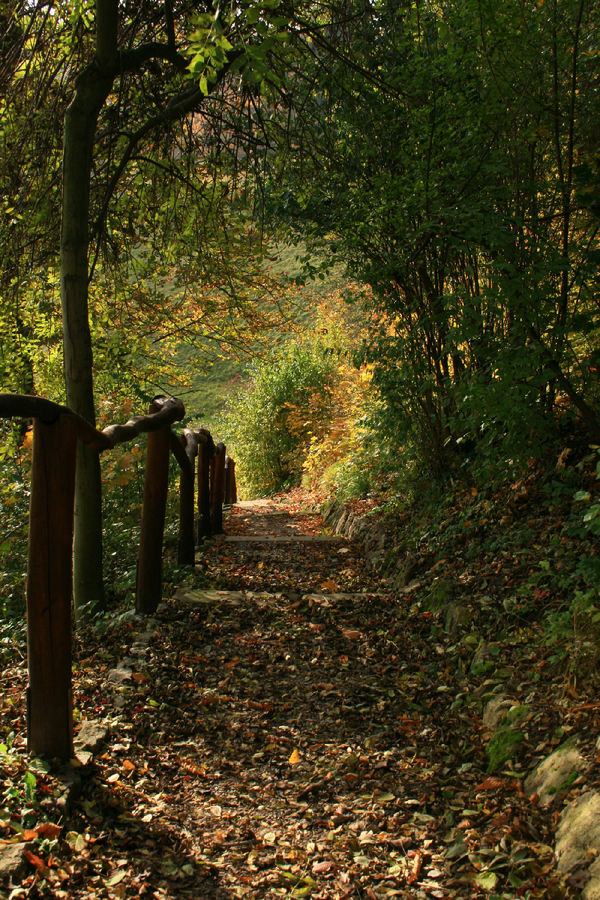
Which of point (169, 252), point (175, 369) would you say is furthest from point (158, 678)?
point (175, 369)

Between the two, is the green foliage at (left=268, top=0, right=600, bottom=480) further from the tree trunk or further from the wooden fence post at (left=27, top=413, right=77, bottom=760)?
the wooden fence post at (left=27, top=413, right=77, bottom=760)

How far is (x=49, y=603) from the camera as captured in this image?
8.45 ft

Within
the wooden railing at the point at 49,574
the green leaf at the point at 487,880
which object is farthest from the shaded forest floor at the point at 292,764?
the wooden railing at the point at 49,574

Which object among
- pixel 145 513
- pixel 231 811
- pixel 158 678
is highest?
pixel 145 513

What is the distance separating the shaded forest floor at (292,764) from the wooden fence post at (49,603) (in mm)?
157

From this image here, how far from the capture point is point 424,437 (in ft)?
20.7

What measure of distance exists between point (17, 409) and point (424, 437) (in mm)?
4415

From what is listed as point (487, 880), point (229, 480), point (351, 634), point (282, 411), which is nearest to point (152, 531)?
point (351, 634)

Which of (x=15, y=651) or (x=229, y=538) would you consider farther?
(x=229, y=538)

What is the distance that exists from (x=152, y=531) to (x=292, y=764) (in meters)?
1.79

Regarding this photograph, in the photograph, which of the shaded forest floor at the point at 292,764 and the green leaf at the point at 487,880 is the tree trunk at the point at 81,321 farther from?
the green leaf at the point at 487,880

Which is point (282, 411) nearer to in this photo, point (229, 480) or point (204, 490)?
point (229, 480)

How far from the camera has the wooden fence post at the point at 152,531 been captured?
4.30 meters

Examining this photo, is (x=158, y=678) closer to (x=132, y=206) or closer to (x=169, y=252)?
(x=132, y=206)
